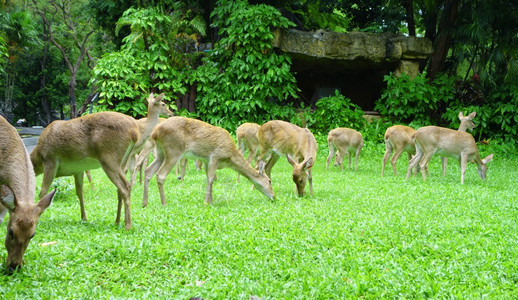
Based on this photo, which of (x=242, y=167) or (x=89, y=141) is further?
(x=242, y=167)

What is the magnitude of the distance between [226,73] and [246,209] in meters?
11.1

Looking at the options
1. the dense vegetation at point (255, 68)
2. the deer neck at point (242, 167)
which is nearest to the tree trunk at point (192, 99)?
the dense vegetation at point (255, 68)

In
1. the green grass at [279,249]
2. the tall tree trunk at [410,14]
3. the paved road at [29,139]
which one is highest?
the tall tree trunk at [410,14]

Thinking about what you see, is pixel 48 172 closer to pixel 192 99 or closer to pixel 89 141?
pixel 89 141

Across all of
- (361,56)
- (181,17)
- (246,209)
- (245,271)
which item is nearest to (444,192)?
(246,209)

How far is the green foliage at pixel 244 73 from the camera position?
54.5 ft

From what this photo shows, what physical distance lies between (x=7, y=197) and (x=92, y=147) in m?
1.43

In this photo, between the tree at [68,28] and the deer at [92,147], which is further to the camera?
the tree at [68,28]

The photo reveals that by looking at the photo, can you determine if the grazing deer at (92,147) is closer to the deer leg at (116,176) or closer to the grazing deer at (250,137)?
the deer leg at (116,176)

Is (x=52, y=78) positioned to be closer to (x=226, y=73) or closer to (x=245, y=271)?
(x=226, y=73)

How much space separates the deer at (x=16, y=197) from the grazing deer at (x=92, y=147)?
0.66m

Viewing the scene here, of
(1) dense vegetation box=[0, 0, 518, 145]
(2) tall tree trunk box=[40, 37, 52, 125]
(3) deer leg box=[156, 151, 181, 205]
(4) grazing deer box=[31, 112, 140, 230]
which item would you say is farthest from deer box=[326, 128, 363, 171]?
(2) tall tree trunk box=[40, 37, 52, 125]

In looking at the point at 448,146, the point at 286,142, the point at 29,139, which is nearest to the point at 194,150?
the point at 286,142

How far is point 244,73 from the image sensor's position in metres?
Result: 17.0
